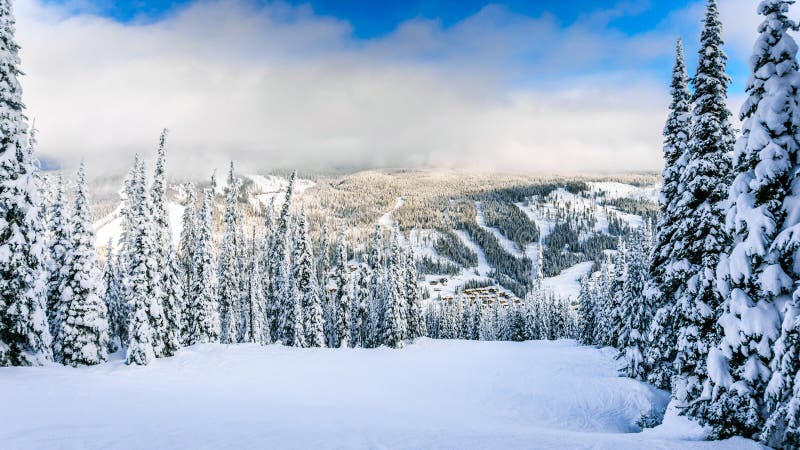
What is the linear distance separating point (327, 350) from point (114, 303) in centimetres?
2710

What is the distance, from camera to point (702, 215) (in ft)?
54.2

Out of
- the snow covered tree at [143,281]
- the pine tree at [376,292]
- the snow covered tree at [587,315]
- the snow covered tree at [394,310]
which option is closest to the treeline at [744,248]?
the snow covered tree at [143,281]

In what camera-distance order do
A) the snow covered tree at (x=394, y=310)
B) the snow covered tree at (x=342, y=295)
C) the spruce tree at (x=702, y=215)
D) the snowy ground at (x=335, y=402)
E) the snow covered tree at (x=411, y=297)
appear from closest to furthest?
the snowy ground at (x=335, y=402) < the spruce tree at (x=702, y=215) < the snow covered tree at (x=342, y=295) < the snow covered tree at (x=394, y=310) < the snow covered tree at (x=411, y=297)

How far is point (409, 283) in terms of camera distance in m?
69.5

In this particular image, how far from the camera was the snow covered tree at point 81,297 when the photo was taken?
97.9 feet

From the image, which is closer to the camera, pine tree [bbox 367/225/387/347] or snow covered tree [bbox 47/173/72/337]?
snow covered tree [bbox 47/173/72/337]

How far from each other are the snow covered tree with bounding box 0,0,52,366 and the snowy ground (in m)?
2.07

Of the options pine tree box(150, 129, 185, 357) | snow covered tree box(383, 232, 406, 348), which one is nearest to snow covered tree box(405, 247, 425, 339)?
snow covered tree box(383, 232, 406, 348)

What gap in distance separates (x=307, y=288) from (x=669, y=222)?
39223 millimetres

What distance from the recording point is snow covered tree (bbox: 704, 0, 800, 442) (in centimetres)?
1043

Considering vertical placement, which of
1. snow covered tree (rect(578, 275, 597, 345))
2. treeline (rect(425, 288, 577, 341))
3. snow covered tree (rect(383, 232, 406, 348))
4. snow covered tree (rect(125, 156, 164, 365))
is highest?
snow covered tree (rect(125, 156, 164, 365))

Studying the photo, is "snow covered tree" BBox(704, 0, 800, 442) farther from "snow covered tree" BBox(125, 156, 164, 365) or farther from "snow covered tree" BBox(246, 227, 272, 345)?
"snow covered tree" BBox(246, 227, 272, 345)

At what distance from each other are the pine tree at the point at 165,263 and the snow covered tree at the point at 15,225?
13.5m

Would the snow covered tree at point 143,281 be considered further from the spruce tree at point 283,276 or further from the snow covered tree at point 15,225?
the spruce tree at point 283,276
